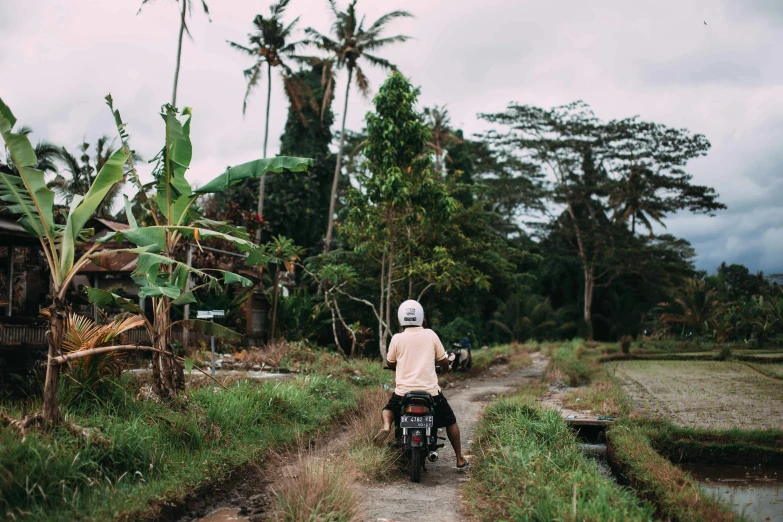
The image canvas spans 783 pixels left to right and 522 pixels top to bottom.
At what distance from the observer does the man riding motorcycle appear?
678 cm

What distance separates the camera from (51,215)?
20.6 feet

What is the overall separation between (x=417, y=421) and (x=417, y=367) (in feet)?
1.86

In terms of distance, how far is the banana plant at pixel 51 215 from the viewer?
576 centimetres

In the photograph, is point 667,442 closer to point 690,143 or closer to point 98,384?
point 98,384

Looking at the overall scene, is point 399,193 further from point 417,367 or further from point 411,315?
point 417,367

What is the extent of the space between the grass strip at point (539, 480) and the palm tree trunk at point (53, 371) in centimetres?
352

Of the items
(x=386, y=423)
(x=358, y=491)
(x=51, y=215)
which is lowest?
(x=358, y=491)

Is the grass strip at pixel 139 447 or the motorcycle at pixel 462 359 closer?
the grass strip at pixel 139 447

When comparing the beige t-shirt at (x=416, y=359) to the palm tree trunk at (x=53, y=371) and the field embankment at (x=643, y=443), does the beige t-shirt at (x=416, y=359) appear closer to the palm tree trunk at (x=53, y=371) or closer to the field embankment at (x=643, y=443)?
the field embankment at (x=643, y=443)

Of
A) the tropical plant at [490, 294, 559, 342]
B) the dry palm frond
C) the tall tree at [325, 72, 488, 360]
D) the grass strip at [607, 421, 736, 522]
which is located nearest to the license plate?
the grass strip at [607, 421, 736, 522]

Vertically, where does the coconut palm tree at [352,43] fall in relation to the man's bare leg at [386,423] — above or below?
above

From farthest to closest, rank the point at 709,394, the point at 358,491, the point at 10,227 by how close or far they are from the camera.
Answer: the point at 10,227 → the point at 709,394 → the point at 358,491

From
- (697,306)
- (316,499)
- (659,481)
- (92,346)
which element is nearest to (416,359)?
(316,499)

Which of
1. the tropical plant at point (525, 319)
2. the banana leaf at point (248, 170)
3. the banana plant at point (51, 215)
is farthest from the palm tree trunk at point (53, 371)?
the tropical plant at point (525, 319)
